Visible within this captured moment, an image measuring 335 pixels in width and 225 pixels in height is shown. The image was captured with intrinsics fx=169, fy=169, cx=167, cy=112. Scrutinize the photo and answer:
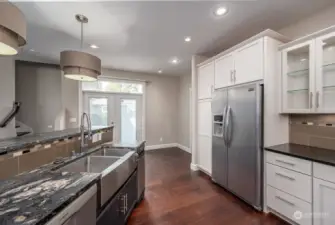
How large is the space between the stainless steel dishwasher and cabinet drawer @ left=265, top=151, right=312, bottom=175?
208 centimetres

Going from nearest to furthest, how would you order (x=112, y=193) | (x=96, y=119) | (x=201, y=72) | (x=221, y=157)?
(x=112, y=193) → (x=221, y=157) → (x=201, y=72) → (x=96, y=119)

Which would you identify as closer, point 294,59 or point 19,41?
point 19,41

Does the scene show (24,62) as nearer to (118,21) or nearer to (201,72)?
(118,21)

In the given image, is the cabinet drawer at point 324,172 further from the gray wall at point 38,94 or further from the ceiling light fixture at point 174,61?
the gray wall at point 38,94

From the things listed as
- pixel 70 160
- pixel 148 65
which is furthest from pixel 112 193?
pixel 148 65

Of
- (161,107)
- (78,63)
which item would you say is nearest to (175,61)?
(161,107)

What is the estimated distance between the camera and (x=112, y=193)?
157cm

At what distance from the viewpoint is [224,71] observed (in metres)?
2.97

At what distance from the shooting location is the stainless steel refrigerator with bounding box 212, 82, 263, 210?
88.7 inches

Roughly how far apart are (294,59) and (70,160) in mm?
3081

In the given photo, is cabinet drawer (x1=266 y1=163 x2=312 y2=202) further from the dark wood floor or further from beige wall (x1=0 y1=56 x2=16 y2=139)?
beige wall (x1=0 y1=56 x2=16 y2=139)

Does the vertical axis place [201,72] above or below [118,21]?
below

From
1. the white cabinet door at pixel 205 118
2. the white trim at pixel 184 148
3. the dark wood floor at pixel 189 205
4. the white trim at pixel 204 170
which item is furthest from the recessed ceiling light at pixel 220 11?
the white trim at pixel 184 148

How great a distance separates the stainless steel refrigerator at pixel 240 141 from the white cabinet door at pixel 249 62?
0.14 metres
